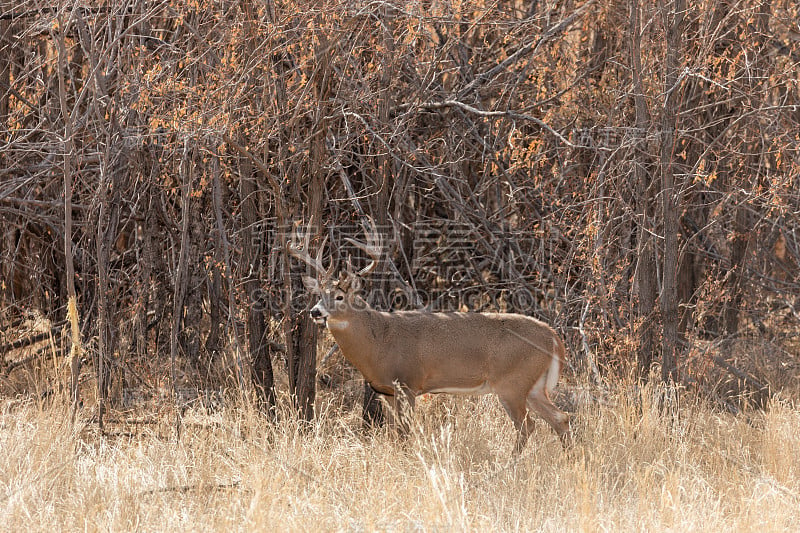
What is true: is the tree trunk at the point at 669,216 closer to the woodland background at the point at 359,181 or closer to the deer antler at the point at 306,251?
the woodland background at the point at 359,181

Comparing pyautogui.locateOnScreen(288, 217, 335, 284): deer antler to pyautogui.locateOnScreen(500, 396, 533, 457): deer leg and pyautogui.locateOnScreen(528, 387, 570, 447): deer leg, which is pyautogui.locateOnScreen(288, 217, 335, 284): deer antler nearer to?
pyautogui.locateOnScreen(500, 396, 533, 457): deer leg

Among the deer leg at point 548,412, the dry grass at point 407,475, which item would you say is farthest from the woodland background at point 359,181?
the deer leg at point 548,412

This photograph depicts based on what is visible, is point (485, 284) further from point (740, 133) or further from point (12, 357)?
point (12, 357)

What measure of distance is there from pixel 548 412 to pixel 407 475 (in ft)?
5.81

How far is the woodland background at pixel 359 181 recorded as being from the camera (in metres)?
6.93

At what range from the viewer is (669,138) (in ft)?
23.5

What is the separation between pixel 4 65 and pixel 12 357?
2.82 meters

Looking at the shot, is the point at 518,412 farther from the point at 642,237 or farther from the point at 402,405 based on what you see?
the point at 642,237

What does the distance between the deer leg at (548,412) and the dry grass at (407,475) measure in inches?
3.8

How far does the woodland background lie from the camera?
22.7 feet

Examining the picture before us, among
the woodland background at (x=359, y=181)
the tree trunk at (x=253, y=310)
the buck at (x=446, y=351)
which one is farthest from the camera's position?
the tree trunk at (x=253, y=310)

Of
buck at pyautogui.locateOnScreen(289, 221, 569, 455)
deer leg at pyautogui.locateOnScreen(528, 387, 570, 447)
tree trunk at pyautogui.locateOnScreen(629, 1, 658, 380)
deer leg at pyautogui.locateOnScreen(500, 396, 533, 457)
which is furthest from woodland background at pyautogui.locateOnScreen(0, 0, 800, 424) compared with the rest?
deer leg at pyautogui.locateOnScreen(500, 396, 533, 457)

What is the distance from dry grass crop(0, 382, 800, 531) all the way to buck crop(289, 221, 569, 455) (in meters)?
0.25

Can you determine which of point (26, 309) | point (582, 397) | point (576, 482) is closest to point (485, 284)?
point (582, 397)
